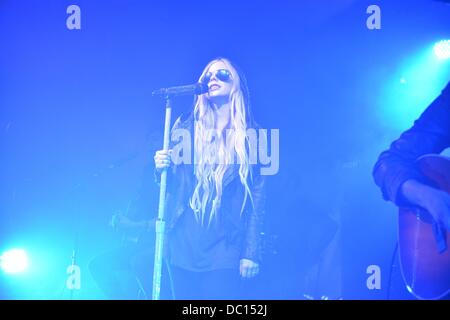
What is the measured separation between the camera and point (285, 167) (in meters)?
2.27

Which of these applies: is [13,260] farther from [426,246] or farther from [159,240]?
[426,246]

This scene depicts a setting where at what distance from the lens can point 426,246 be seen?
2102 millimetres

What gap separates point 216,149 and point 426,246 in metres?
0.97

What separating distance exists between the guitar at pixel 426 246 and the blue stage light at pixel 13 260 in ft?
5.40

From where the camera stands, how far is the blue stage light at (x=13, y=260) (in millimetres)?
2281

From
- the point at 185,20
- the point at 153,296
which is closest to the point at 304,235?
the point at 153,296

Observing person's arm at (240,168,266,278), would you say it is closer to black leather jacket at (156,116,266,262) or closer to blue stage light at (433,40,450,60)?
black leather jacket at (156,116,266,262)

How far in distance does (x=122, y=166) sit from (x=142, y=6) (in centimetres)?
77

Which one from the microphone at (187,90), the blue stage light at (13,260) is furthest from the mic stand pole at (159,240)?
the blue stage light at (13,260)

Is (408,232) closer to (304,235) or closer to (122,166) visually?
(304,235)

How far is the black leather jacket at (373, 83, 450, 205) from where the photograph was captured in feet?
7.25

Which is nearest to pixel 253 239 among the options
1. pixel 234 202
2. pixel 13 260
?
pixel 234 202
